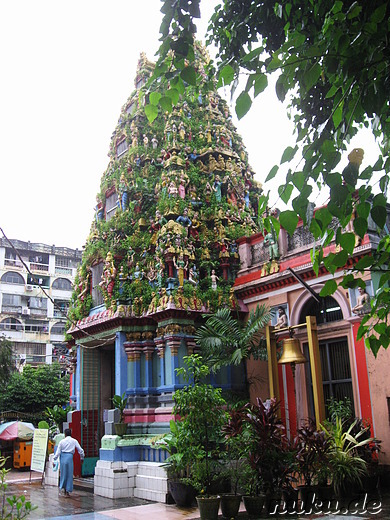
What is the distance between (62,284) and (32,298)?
337 centimetres

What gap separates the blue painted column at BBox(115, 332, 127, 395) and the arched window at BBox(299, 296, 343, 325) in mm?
4985

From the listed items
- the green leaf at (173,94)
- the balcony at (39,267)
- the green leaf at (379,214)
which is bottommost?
the green leaf at (379,214)

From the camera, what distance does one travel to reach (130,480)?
43.8 ft

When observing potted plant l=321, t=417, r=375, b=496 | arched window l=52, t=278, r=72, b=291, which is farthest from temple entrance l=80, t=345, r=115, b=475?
arched window l=52, t=278, r=72, b=291

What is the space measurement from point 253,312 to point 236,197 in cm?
483

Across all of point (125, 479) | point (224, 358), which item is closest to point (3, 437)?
point (125, 479)

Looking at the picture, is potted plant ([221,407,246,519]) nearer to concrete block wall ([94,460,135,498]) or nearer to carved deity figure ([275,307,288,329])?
concrete block wall ([94,460,135,498])

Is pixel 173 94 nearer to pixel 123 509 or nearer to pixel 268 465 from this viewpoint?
pixel 268 465

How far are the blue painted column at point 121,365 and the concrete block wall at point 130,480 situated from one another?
205cm

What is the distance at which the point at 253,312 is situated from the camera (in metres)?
14.5

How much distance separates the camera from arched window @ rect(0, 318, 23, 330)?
49.1 m

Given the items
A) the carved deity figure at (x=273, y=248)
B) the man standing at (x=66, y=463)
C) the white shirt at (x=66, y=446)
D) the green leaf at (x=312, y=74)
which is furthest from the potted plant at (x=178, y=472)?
the green leaf at (x=312, y=74)

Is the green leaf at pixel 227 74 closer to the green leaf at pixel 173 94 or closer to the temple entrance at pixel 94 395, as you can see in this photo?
the green leaf at pixel 173 94

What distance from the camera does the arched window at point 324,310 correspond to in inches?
531
